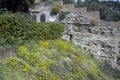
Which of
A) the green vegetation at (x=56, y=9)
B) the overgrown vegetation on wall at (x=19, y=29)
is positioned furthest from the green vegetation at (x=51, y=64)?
the green vegetation at (x=56, y=9)

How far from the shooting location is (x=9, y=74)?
8.91 metres

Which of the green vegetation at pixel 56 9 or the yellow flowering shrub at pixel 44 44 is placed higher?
the green vegetation at pixel 56 9

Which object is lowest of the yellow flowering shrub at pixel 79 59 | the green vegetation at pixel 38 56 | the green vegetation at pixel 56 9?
the yellow flowering shrub at pixel 79 59

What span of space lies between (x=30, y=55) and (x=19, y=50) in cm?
42

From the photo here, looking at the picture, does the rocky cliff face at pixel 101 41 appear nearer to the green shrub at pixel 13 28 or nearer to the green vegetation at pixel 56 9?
the green vegetation at pixel 56 9

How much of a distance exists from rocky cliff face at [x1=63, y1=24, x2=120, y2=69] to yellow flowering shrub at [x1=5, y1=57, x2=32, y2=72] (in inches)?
246

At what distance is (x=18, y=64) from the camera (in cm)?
959

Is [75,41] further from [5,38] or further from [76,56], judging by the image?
[5,38]

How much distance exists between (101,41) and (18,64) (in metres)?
7.51

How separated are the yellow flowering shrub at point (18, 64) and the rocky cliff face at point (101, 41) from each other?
6.24 meters

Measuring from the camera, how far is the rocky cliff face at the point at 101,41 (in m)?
15.9

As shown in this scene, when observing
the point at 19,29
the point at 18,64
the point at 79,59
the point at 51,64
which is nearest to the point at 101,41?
the point at 79,59

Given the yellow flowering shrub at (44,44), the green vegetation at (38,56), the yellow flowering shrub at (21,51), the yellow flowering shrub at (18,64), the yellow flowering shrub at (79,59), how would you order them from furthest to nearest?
1. the yellow flowering shrub at (79,59)
2. the yellow flowering shrub at (44,44)
3. the yellow flowering shrub at (21,51)
4. the green vegetation at (38,56)
5. the yellow flowering shrub at (18,64)

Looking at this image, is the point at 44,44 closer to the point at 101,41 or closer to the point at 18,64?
the point at 18,64
